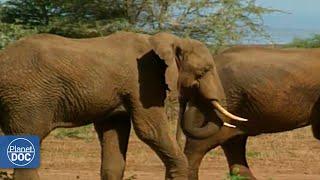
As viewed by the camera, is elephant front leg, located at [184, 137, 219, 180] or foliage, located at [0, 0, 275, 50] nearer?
elephant front leg, located at [184, 137, 219, 180]

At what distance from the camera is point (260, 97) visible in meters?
11.3

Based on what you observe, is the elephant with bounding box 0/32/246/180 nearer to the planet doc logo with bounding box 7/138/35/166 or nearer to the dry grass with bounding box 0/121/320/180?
the planet doc logo with bounding box 7/138/35/166

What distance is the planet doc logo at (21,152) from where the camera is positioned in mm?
8867

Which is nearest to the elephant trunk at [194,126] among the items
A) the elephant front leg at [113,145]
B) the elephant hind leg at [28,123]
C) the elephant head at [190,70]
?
the elephant head at [190,70]

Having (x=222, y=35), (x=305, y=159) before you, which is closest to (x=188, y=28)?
(x=222, y=35)

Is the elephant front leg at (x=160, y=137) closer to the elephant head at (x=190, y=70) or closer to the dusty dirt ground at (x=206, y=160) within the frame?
the elephant head at (x=190, y=70)

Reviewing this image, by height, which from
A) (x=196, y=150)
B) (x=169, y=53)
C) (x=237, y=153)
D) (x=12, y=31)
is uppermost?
(x=169, y=53)

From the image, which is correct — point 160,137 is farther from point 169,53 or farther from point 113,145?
point 169,53

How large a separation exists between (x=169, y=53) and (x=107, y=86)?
0.64 m

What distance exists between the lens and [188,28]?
58.2 feet

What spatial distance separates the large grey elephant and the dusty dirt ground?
51 centimetres

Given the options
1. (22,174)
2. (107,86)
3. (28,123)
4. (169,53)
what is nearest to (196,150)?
(169,53)

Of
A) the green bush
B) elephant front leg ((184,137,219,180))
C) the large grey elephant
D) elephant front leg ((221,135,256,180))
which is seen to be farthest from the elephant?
the green bush

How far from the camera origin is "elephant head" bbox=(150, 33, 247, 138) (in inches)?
369
